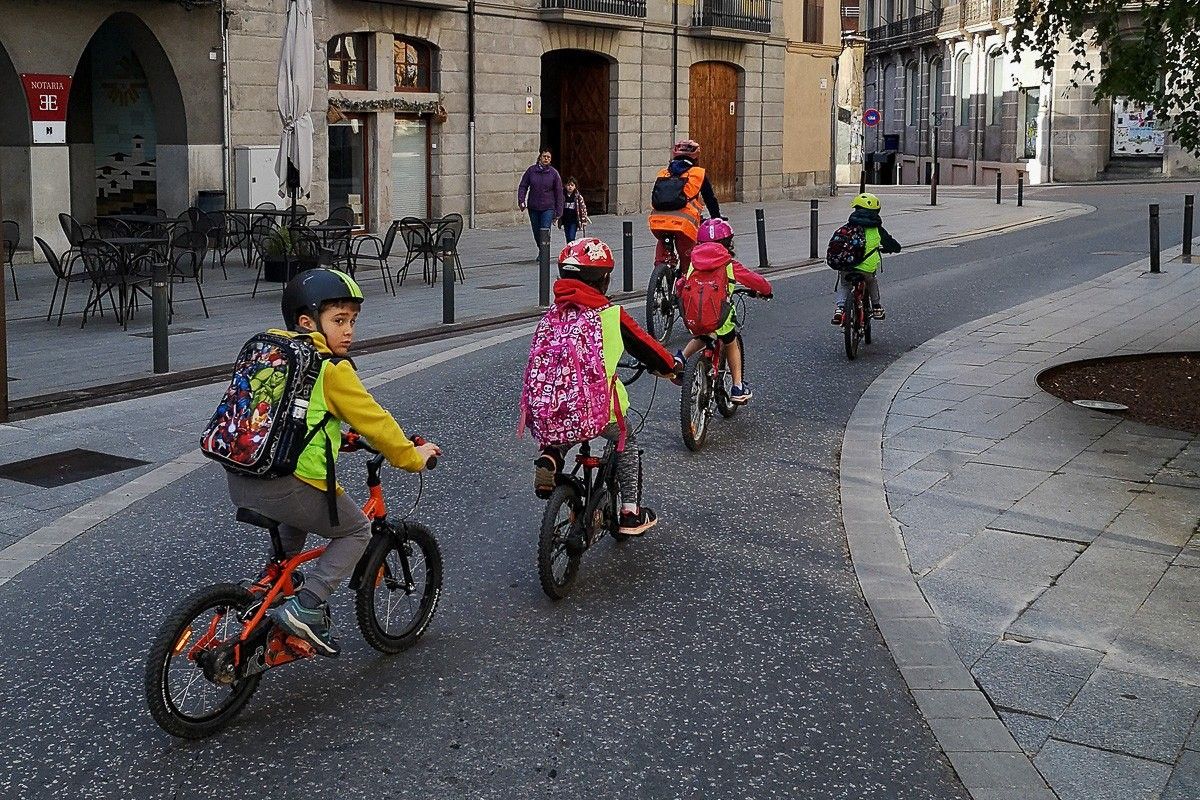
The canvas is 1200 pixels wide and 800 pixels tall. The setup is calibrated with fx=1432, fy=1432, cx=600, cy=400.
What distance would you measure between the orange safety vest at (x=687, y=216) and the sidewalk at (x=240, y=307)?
2998 mm

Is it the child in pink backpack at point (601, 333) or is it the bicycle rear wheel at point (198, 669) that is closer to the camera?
the bicycle rear wheel at point (198, 669)

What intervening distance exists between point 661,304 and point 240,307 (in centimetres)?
511

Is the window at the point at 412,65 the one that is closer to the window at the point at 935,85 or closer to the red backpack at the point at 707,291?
the red backpack at the point at 707,291

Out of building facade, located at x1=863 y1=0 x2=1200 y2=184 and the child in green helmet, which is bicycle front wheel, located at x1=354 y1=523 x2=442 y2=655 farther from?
building facade, located at x1=863 y1=0 x2=1200 y2=184

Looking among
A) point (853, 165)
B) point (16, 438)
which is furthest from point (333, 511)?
point (853, 165)

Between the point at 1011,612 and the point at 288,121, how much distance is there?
45.8ft

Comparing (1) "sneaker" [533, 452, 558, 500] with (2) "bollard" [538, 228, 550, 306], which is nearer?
(1) "sneaker" [533, 452, 558, 500]

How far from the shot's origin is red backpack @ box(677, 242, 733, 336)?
8.77 m

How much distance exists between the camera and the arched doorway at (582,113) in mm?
31703

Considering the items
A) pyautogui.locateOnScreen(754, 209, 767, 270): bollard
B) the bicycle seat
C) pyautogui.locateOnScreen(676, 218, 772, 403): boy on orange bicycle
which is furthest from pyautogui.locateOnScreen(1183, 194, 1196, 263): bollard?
the bicycle seat

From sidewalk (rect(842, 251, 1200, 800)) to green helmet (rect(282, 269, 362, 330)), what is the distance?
2455 mm

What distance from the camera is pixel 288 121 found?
58.7 feet

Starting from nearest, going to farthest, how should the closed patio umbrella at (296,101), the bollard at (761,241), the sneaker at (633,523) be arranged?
the sneaker at (633,523) → the closed patio umbrella at (296,101) → the bollard at (761,241)

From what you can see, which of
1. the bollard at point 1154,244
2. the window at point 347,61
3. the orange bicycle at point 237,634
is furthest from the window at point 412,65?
the orange bicycle at point 237,634
